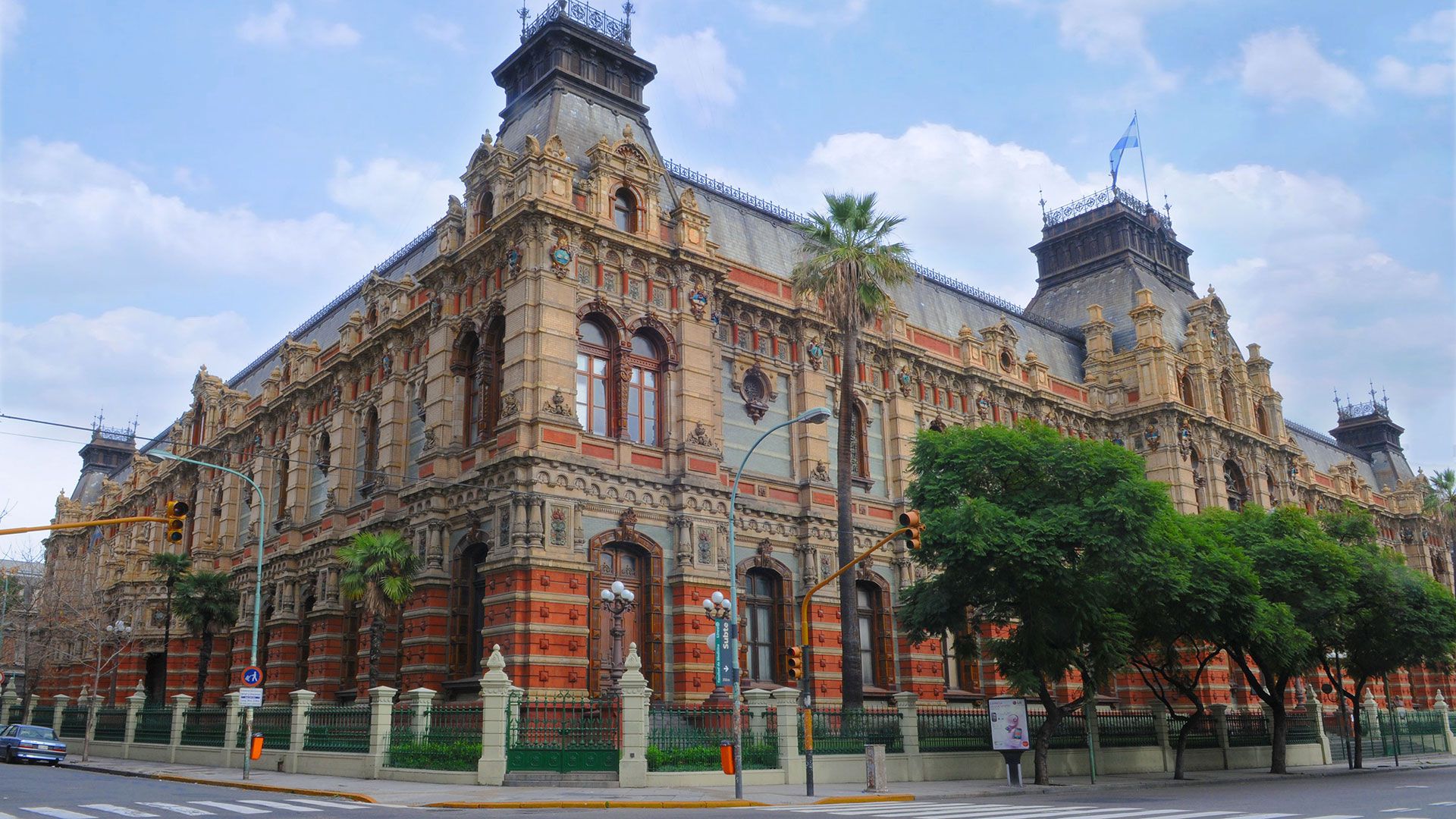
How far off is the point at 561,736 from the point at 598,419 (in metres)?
10.9

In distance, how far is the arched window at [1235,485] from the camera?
5753cm

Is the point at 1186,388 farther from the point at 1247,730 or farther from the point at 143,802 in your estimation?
the point at 143,802

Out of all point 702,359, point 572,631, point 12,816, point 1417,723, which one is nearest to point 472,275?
point 702,359

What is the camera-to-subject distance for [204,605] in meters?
47.8

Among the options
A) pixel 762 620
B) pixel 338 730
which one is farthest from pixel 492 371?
Answer: pixel 762 620

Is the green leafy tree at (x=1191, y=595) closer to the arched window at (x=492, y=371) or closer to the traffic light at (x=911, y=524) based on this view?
the traffic light at (x=911, y=524)

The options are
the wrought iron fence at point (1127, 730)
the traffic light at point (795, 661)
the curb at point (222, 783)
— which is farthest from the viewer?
the wrought iron fence at point (1127, 730)

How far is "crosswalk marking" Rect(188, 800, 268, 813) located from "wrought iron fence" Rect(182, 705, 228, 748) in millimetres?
15135

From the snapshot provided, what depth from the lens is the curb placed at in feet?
80.5

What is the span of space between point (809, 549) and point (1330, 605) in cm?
1810

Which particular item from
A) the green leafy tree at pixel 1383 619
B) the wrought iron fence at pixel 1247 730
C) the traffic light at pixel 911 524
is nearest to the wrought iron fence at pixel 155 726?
the traffic light at pixel 911 524

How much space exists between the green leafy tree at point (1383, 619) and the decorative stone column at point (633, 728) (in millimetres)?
26565

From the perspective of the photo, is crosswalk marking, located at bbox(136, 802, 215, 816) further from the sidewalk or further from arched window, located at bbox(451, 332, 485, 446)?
arched window, located at bbox(451, 332, 485, 446)

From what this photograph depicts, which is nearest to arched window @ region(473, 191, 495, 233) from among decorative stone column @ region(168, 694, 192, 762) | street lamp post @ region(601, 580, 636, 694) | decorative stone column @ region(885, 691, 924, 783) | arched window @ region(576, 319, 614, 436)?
arched window @ region(576, 319, 614, 436)
